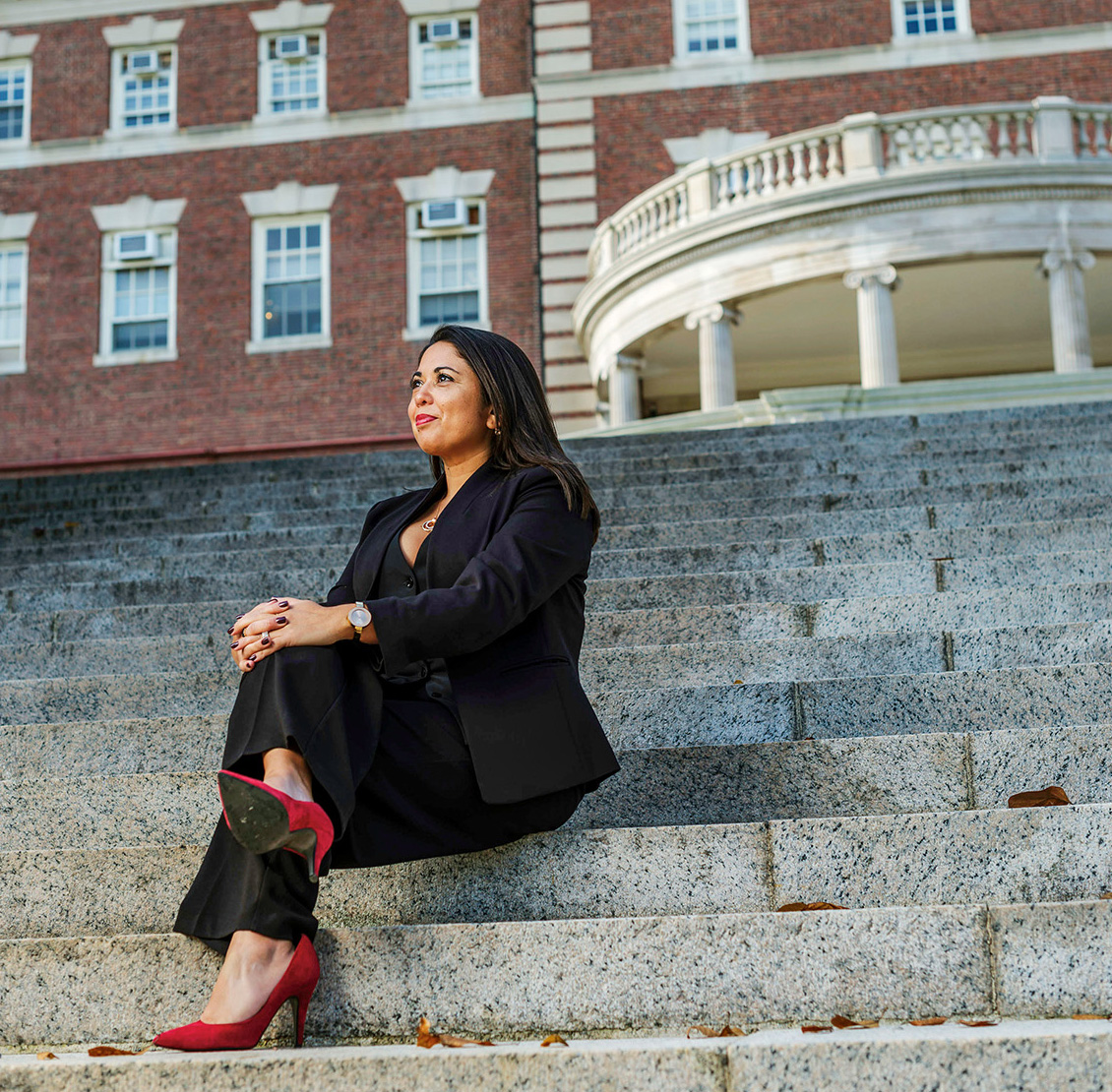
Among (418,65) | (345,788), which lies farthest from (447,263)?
(345,788)

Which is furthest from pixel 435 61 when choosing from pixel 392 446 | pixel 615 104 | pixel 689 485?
pixel 689 485

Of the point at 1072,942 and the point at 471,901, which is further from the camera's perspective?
the point at 471,901

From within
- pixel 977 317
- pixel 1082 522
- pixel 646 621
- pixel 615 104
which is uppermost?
pixel 615 104

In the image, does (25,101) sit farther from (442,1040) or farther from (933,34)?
(442,1040)

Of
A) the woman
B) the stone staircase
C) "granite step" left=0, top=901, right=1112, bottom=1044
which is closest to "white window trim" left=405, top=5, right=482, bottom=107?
the stone staircase

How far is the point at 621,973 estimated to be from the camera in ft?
8.66

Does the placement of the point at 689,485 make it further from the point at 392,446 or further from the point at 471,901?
the point at 392,446

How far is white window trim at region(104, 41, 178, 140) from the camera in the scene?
19500 millimetres

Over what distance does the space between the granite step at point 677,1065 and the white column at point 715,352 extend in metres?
12.6

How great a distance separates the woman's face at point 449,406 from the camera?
3.33m

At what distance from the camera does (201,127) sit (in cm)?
1934

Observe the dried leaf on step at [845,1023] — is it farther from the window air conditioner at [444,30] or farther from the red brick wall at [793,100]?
the window air conditioner at [444,30]

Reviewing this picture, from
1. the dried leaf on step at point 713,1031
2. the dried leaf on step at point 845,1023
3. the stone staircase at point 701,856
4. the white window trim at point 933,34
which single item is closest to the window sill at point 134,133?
the white window trim at point 933,34

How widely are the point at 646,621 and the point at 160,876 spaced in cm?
231
